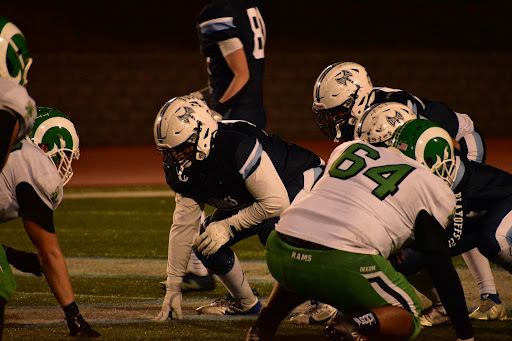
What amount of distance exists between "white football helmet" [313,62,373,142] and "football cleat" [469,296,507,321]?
1245 mm

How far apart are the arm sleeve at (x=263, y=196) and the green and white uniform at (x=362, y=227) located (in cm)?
69

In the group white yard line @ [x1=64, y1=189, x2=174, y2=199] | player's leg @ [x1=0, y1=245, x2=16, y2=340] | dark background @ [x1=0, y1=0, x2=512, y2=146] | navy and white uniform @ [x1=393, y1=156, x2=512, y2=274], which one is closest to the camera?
player's leg @ [x1=0, y1=245, x2=16, y2=340]

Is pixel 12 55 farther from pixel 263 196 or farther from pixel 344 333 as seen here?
pixel 344 333

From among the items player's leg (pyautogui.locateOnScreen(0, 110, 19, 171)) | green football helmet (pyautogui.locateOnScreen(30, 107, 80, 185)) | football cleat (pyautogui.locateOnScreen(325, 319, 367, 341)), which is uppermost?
player's leg (pyautogui.locateOnScreen(0, 110, 19, 171))

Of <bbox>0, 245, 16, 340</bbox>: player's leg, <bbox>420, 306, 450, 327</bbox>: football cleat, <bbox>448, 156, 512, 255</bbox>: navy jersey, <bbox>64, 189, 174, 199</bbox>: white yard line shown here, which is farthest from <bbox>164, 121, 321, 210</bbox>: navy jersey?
<bbox>64, 189, 174, 199</bbox>: white yard line

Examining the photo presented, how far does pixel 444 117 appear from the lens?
16.6 feet

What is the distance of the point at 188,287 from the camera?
5.56m

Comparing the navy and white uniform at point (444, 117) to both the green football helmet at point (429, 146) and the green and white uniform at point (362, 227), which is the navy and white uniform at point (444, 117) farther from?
the green and white uniform at point (362, 227)

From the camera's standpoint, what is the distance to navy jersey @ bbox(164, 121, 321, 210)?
4301 millimetres

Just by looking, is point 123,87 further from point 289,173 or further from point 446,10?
point 289,173

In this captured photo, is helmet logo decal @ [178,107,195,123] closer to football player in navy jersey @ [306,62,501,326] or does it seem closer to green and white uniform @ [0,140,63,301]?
green and white uniform @ [0,140,63,301]

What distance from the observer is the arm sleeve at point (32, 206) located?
4.01 metres

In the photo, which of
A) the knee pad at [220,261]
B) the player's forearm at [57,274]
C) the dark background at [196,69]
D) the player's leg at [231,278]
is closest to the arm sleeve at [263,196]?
the player's leg at [231,278]

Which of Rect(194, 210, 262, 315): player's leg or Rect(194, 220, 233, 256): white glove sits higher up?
Rect(194, 220, 233, 256): white glove
